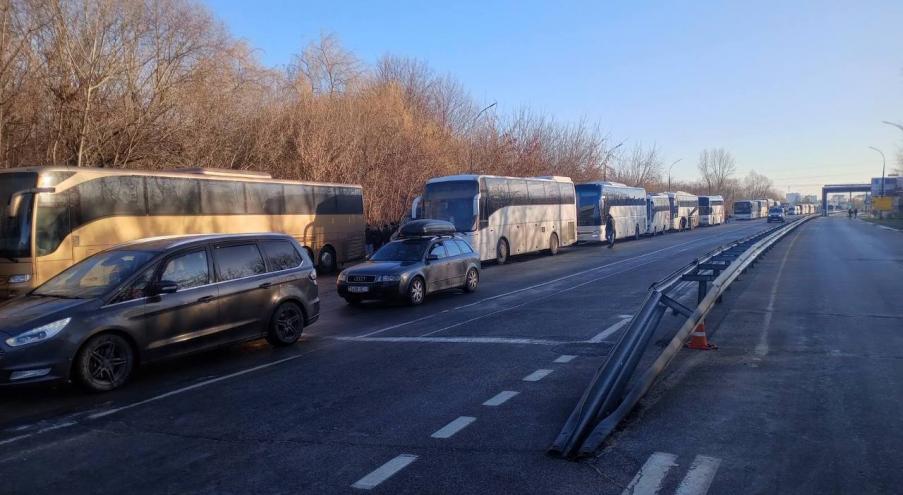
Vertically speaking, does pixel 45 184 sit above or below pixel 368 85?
below

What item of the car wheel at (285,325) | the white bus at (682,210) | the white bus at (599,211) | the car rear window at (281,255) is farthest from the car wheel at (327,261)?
the white bus at (682,210)

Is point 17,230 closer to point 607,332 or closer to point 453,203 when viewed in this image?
point 607,332

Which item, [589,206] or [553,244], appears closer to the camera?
[553,244]

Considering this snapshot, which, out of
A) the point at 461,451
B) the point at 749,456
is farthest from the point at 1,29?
the point at 749,456

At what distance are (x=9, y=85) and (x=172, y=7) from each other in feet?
24.1

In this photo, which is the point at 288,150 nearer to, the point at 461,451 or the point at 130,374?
the point at 130,374

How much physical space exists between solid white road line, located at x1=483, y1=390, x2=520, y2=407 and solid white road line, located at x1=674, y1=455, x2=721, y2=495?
2073 mm

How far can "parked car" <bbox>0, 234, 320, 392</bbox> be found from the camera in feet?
22.9

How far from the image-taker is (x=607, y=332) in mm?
10164

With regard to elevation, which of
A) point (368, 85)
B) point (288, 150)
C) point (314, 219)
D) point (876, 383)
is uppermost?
point (368, 85)

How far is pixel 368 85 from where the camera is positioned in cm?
3991

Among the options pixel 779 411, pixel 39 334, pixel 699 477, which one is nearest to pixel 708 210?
pixel 779 411

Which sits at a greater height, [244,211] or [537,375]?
[244,211]

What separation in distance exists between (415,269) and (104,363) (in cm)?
725
